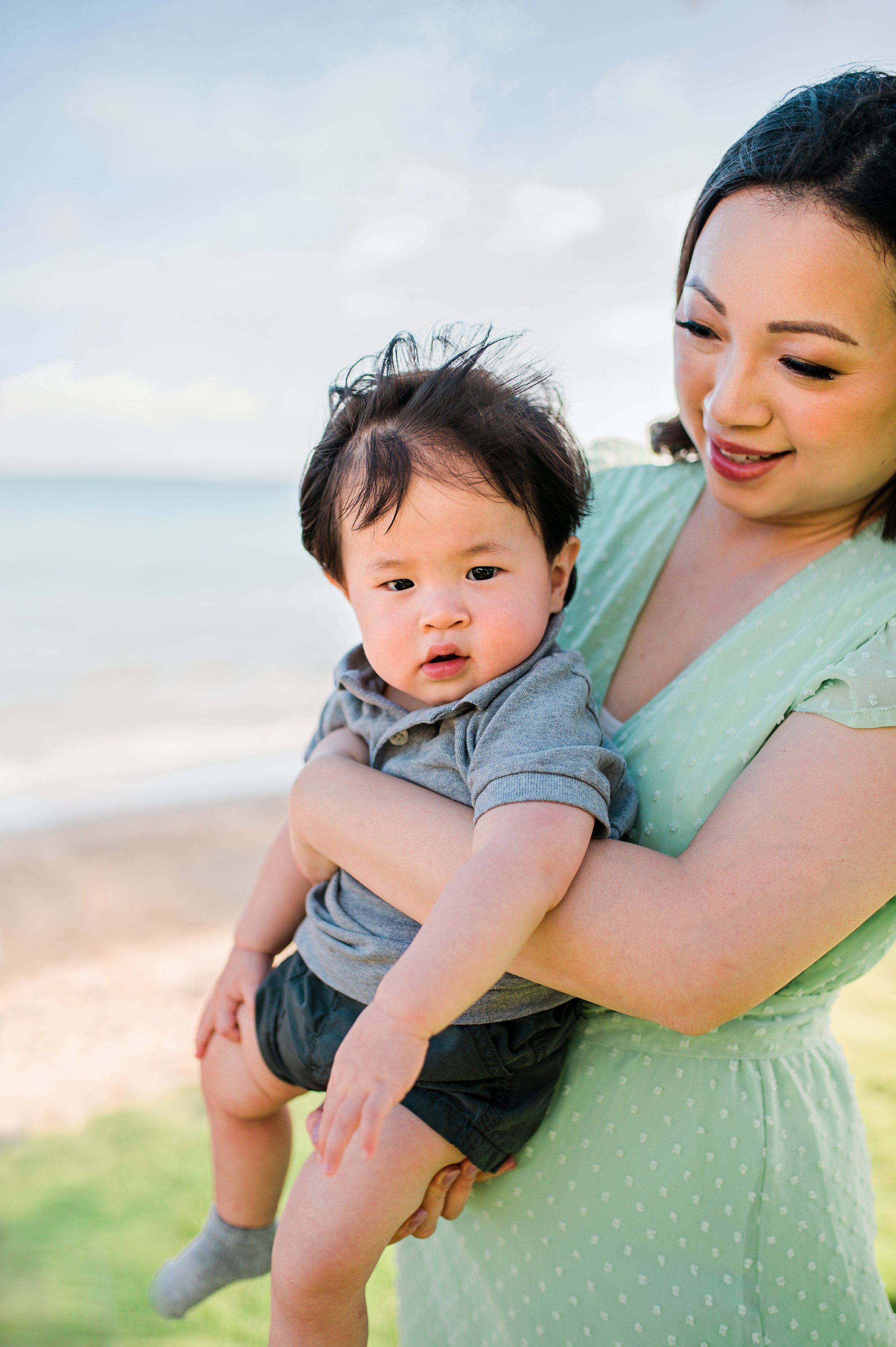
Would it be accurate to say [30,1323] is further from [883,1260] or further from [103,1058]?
[883,1260]

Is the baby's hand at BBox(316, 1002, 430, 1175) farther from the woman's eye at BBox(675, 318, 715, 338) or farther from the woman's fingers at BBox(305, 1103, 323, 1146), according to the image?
the woman's eye at BBox(675, 318, 715, 338)

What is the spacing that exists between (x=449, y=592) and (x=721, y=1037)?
616mm

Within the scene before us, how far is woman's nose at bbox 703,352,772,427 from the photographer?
113 centimetres

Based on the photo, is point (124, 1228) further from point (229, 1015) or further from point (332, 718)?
point (332, 718)

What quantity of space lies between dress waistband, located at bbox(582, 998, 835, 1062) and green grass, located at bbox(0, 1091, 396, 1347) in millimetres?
1336

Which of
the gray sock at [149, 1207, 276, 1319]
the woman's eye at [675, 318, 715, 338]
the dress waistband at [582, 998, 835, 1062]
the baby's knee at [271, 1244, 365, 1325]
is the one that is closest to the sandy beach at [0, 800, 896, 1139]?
the gray sock at [149, 1207, 276, 1319]

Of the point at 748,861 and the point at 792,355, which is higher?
the point at 792,355

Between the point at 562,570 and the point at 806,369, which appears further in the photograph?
the point at 562,570

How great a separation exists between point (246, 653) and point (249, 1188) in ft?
23.3

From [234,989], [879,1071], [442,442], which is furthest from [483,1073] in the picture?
[879,1071]

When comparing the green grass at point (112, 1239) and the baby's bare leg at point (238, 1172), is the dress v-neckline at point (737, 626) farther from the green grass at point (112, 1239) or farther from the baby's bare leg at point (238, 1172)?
the green grass at point (112, 1239)

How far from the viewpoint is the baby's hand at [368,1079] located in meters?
0.78

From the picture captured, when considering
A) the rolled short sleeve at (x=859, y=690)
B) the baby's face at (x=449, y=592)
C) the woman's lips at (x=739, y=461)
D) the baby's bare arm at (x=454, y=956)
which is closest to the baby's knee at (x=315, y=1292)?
the baby's bare arm at (x=454, y=956)

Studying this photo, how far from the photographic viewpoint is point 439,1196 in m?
1.14
